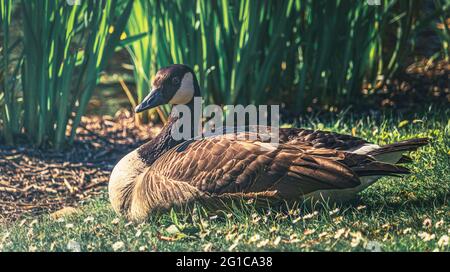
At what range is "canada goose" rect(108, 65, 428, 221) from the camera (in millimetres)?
4781

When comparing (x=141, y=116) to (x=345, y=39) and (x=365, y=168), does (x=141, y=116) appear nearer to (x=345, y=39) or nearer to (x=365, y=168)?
(x=345, y=39)

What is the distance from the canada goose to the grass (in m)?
0.10

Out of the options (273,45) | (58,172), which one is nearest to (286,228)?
(58,172)

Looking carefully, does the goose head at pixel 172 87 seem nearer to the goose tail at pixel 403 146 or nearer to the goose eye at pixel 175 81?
the goose eye at pixel 175 81

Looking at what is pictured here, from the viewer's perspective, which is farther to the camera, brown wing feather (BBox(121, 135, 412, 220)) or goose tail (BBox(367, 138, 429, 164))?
goose tail (BBox(367, 138, 429, 164))

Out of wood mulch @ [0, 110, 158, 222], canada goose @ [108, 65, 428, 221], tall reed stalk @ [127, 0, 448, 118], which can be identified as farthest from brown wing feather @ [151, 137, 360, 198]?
tall reed stalk @ [127, 0, 448, 118]

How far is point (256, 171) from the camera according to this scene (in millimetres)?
4922

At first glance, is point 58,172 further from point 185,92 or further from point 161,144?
point 185,92

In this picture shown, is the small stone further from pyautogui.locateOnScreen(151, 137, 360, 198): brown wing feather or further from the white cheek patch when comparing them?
the white cheek patch

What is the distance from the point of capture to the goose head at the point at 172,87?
5.59 metres

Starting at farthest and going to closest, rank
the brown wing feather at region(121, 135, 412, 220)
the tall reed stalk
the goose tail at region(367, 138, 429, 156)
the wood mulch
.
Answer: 1. the tall reed stalk
2. the wood mulch
3. the goose tail at region(367, 138, 429, 156)
4. the brown wing feather at region(121, 135, 412, 220)

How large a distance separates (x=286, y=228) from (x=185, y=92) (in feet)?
4.36
